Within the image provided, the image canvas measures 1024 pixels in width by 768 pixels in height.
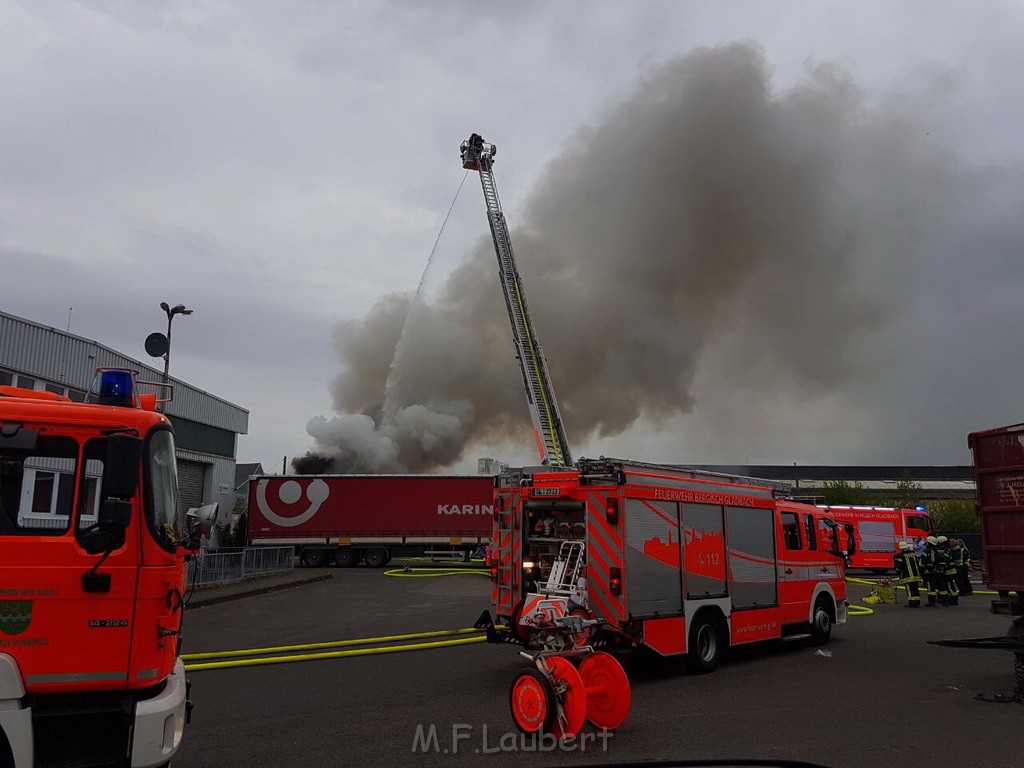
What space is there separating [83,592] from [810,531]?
1011 centimetres

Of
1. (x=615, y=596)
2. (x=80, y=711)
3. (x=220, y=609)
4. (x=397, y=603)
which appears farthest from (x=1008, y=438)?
(x=220, y=609)

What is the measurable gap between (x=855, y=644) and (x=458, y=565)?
65.6 feet

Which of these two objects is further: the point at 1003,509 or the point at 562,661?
the point at 1003,509

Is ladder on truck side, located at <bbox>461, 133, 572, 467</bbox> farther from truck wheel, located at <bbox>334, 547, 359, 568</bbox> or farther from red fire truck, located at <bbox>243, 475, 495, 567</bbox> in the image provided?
truck wheel, located at <bbox>334, 547, 359, 568</bbox>

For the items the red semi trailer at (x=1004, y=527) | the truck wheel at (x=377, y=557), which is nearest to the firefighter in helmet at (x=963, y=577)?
the red semi trailer at (x=1004, y=527)

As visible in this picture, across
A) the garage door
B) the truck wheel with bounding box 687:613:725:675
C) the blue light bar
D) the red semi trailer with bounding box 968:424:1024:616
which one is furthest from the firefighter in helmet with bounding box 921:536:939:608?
the garage door

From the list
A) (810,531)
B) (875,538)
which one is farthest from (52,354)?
(875,538)

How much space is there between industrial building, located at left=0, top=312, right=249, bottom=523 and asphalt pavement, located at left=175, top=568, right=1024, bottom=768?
474cm

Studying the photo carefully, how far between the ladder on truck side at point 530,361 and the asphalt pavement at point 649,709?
1221cm

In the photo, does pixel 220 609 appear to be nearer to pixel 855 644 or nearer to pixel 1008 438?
pixel 855 644

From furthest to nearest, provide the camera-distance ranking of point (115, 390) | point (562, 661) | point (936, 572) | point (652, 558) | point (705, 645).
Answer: point (936, 572) → point (705, 645) → point (652, 558) → point (562, 661) → point (115, 390)

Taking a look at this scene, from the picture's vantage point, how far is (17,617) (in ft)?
12.7

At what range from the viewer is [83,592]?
4.00m

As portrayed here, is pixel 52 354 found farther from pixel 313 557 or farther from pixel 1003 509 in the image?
pixel 1003 509
